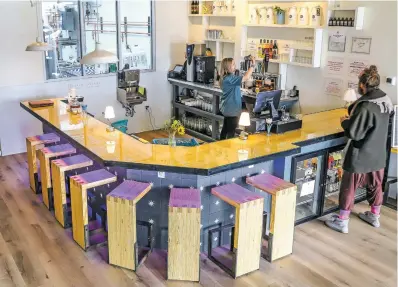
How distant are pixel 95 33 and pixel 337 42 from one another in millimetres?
3751

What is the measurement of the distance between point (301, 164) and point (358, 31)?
1954 millimetres

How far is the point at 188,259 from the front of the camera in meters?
3.57

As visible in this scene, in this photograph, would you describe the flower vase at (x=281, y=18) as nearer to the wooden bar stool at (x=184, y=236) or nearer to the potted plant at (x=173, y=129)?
the potted plant at (x=173, y=129)

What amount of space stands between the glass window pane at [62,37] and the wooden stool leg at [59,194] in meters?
2.80

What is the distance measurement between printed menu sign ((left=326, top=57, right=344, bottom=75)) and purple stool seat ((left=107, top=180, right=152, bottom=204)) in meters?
3.15

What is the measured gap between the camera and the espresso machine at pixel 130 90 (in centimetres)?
716

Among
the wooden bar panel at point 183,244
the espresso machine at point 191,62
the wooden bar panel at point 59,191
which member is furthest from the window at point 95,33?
the wooden bar panel at point 183,244

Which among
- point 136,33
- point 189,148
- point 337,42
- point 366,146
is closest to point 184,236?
point 189,148

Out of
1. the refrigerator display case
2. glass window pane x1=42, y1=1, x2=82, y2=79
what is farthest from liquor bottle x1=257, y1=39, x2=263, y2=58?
glass window pane x1=42, y1=1, x2=82, y2=79

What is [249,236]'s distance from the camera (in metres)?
3.61

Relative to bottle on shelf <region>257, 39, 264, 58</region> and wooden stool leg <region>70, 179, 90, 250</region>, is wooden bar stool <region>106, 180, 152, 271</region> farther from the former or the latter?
bottle on shelf <region>257, 39, 264, 58</region>

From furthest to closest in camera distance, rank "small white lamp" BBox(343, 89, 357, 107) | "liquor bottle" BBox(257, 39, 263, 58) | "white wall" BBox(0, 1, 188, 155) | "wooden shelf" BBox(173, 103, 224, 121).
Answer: "wooden shelf" BBox(173, 103, 224, 121) → "liquor bottle" BBox(257, 39, 263, 58) → "white wall" BBox(0, 1, 188, 155) → "small white lamp" BBox(343, 89, 357, 107)

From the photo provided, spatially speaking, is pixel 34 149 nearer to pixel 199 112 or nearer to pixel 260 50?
pixel 199 112

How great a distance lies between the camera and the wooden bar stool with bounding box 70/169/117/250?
3.86 meters
